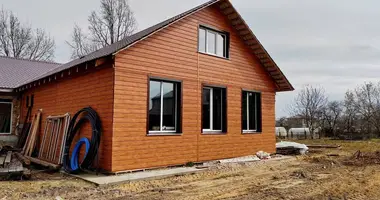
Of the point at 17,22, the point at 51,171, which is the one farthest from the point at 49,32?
the point at 51,171

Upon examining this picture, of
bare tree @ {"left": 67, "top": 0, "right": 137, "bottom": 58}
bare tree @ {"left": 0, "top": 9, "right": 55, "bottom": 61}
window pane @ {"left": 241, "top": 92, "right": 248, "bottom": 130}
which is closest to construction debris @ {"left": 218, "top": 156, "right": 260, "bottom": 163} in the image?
window pane @ {"left": 241, "top": 92, "right": 248, "bottom": 130}

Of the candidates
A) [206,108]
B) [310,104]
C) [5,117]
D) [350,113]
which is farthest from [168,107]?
[350,113]

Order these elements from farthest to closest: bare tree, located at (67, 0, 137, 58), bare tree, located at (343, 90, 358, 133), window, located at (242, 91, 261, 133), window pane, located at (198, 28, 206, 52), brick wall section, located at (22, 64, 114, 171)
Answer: bare tree, located at (67, 0, 137, 58), bare tree, located at (343, 90, 358, 133), window, located at (242, 91, 261, 133), window pane, located at (198, 28, 206, 52), brick wall section, located at (22, 64, 114, 171)

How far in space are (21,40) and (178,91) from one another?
23175 mm

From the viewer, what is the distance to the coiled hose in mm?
7516

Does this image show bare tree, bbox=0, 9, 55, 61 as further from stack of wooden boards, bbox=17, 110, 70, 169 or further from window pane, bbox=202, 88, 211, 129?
window pane, bbox=202, 88, 211, 129

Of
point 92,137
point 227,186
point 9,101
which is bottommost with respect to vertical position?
point 227,186

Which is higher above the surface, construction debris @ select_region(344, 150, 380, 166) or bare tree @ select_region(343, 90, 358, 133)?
bare tree @ select_region(343, 90, 358, 133)

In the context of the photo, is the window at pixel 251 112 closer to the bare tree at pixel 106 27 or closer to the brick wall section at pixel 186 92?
the brick wall section at pixel 186 92

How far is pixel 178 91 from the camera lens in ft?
29.0

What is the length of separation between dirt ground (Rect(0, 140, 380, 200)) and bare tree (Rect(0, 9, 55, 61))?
2214cm

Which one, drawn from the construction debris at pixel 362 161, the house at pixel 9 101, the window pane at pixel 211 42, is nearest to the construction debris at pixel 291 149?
the construction debris at pixel 362 161

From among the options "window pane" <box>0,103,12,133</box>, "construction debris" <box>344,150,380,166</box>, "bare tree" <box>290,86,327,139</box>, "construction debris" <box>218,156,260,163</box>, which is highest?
"bare tree" <box>290,86,327,139</box>

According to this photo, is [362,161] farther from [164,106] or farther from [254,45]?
[164,106]
